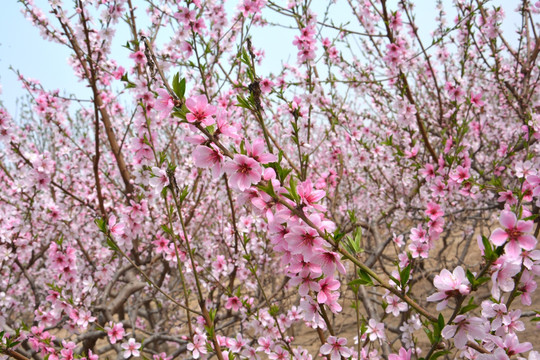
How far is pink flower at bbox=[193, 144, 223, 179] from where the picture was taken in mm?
1150

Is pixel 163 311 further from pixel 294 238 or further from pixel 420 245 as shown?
pixel 294 238

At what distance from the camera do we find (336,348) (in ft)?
5.63

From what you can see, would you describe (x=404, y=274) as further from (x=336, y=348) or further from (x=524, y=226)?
(x=336, y=348)

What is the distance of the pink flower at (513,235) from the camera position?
1.04 meters

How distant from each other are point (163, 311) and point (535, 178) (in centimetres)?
591

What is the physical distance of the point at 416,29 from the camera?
3.71 m

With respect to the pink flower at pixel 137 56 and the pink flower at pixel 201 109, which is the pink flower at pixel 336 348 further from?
the pink flower at pixel 137 56

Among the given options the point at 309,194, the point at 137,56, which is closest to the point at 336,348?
the point at 309,194

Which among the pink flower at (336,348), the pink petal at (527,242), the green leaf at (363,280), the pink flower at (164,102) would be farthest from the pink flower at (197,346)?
the pink petal at (527,242)

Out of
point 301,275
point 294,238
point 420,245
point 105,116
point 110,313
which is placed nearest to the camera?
point 294,238

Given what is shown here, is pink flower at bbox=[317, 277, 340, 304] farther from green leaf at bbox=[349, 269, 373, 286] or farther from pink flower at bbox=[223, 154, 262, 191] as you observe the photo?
pink flower at bbox=[223, 154, 262, 191]

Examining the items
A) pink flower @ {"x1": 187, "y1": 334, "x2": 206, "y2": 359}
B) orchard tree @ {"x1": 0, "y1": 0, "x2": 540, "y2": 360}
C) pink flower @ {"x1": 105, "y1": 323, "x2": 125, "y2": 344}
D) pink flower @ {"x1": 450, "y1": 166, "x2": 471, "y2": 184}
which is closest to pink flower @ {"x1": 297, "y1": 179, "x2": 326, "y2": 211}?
orchard tree @ {"x1": 0, "y1": 0, "x2": 540, "y2": 360}

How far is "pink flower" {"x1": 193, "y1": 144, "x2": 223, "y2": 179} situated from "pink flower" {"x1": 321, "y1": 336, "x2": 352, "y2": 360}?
1097 millimetres

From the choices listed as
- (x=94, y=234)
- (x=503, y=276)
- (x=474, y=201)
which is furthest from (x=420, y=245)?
(x=94, y=234)
